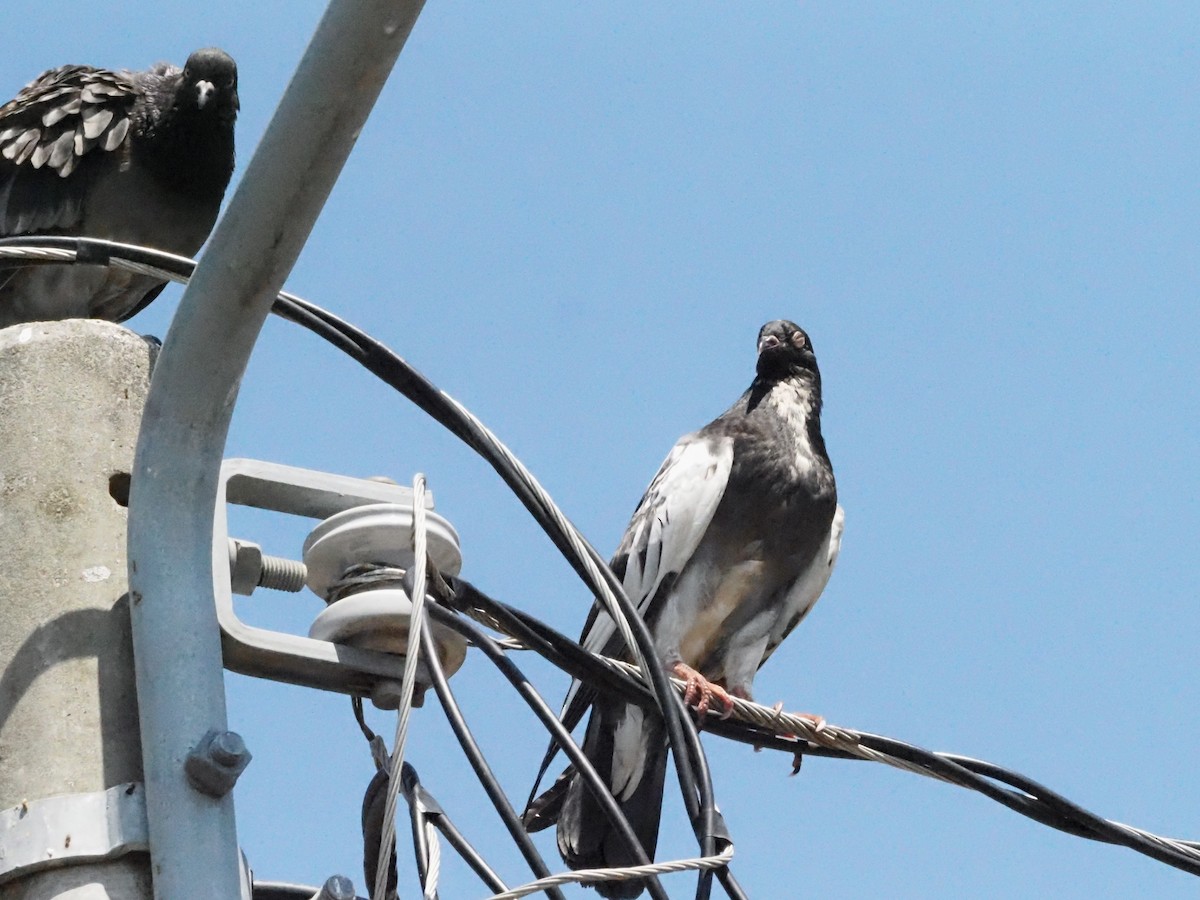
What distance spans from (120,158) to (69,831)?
4.84 m

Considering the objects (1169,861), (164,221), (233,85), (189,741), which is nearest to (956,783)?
(1169,861)

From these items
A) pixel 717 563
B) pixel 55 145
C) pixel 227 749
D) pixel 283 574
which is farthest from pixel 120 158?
pixel 227 749

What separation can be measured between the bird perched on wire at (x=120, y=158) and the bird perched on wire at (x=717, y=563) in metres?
2.15

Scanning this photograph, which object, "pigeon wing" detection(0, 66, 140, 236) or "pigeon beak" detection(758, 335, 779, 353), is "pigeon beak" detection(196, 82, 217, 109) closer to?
"pigeon wing" detection(0, 66, 140, 236)

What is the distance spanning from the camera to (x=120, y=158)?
21.4 feet

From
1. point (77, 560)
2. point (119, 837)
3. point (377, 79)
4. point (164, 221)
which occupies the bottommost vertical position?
point (119, 837)

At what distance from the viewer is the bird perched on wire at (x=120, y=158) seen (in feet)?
20.7

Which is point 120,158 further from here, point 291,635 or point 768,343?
point 291,635

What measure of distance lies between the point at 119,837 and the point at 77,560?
17.2 inches

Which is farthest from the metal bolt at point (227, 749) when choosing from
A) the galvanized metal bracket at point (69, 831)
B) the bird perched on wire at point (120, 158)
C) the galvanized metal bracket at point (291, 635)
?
the bird perched on wire at point (120, 158)

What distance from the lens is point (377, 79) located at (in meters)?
1.98

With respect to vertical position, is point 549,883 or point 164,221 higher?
point 164,221

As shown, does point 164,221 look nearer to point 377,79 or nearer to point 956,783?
point 956,783

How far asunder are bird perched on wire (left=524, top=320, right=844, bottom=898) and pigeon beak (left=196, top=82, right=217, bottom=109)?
240cm
